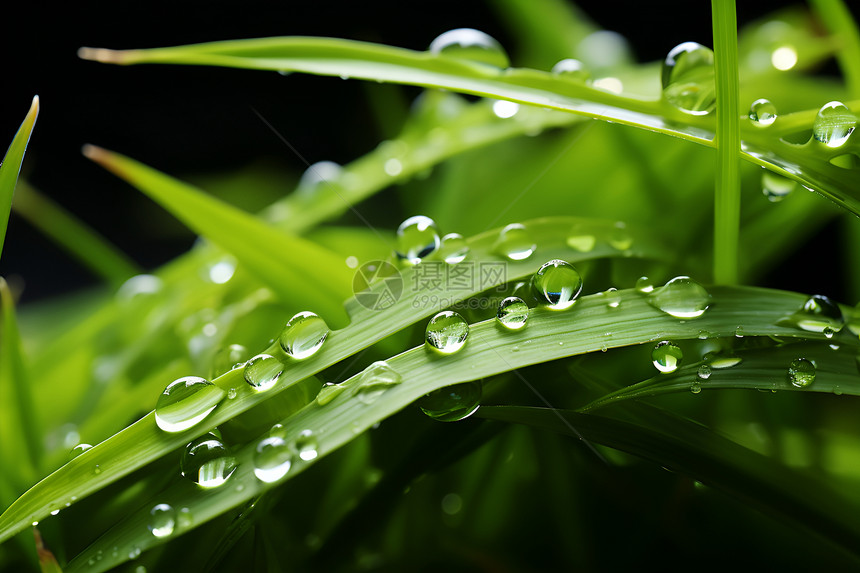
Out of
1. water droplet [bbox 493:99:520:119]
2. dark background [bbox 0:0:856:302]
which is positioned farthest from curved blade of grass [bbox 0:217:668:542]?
dark background [bbox 0:0:856:302]

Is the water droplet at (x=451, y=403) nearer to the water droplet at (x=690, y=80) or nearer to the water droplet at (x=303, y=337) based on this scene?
the water droplet at (x=303, y=337)

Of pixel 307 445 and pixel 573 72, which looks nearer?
pixel 307 445

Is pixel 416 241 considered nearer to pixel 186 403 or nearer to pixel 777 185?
pixel 186 403

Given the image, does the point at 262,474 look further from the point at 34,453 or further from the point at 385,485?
the point at 34,453

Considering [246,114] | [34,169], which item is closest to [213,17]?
[246,114]

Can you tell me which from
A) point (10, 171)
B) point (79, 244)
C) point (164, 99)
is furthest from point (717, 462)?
point (164, 99)

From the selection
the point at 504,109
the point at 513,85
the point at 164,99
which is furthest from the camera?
the point at 164,99
